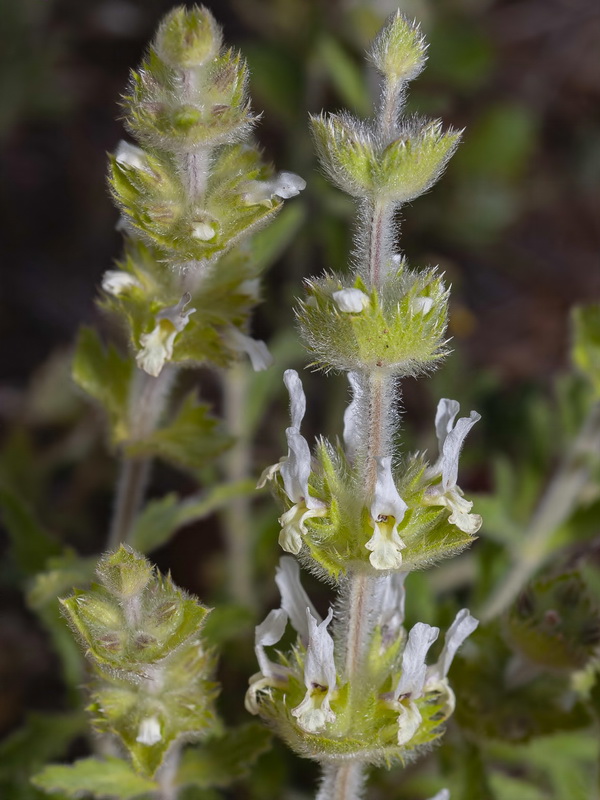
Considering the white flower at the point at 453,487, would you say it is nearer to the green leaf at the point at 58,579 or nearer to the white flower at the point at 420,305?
the white flower at the point at 420,305

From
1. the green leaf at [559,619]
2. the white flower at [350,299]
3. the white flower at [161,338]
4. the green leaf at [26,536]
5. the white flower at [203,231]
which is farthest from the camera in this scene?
the green leaf at [26,536]

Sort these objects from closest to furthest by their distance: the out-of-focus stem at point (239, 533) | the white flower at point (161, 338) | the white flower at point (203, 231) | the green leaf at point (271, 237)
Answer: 1. the white flower at point (203, 231)
2. the white flower at point (161, 338)
3. the green leaf at point (271, 237)
4. the out-of-focus stem at point (239, 533)

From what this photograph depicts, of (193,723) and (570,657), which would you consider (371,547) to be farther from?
(570,657)

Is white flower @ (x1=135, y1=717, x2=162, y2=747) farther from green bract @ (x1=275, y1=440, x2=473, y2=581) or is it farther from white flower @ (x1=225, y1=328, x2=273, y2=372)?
white flower @ (x1=225, y1=328, x2=273, y2=372)

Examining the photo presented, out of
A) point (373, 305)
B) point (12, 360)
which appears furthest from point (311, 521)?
point (12, 360)

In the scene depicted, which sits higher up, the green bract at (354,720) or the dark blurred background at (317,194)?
the dark blurred background at (317,194)

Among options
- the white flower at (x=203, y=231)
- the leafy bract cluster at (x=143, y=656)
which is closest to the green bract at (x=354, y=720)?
the leafy bract cluster at (x=143, y=656)

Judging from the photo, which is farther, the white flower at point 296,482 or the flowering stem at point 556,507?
the flowering stem at point 556,507

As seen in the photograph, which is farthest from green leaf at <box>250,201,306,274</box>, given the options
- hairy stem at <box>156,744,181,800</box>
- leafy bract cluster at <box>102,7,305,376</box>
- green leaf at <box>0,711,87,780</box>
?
green leaf at <box>0,711,87,780</box>
